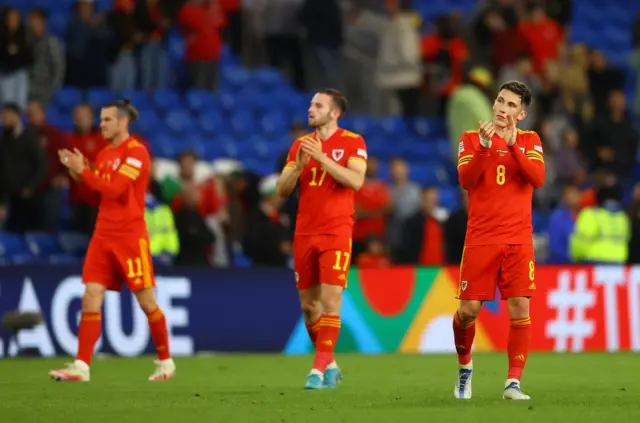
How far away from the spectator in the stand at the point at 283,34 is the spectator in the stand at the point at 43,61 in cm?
348

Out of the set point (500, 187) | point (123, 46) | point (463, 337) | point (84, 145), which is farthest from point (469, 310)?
point (123, 46)

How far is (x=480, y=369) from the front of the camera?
45.6 ft

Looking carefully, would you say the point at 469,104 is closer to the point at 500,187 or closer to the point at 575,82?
the point at 575,82

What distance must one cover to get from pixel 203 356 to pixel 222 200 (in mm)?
3408

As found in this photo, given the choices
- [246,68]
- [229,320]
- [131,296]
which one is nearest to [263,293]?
[229,320]

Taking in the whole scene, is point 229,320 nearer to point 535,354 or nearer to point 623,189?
point 535,354

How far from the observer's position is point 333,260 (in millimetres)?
11398

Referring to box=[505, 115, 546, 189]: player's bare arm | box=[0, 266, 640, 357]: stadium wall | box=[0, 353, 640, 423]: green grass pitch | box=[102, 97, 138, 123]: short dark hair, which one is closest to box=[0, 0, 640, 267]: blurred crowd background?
box=[0, 266, 640, 357]: stadium wall

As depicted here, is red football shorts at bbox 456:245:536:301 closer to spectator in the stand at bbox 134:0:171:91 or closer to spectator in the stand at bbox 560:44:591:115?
spectator in the stand at bbox 134:0:171:91

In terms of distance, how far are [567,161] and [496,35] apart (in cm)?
307

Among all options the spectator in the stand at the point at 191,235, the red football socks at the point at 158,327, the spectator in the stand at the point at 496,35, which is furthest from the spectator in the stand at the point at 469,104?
the red football socks at the point at 158,327

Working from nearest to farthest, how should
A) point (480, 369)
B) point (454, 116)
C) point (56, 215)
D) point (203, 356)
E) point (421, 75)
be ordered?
point (480, 369)
point (203, 356)
point (56, 215)
point (454, 116)
point (421, 75)

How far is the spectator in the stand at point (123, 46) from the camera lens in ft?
70.0

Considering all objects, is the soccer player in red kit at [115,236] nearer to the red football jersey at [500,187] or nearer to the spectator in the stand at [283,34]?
the red football jersey at [500,187]
